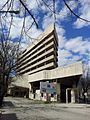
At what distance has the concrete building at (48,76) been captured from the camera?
217 ft

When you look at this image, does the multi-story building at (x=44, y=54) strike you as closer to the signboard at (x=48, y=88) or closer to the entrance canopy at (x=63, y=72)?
the entrance canopy at (x=63, y=72)

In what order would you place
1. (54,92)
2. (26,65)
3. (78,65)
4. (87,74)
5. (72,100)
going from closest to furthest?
1. (78,65)
2. (72,100)
3. (54,92)
4. (87,74)
5. (26,65)

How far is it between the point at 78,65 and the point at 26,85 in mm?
47505

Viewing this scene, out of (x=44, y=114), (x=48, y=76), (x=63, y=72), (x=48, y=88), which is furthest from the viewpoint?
(x=48, y=76)

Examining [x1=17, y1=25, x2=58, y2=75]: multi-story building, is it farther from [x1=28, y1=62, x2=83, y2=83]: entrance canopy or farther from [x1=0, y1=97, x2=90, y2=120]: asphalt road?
[x1=0, y1=97, x2=90, y2=120]: asphalt road

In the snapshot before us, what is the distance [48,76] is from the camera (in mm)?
79688

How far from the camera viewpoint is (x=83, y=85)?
8638 centimetres

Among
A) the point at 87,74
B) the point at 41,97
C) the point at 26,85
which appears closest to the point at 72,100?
the point at 41,97

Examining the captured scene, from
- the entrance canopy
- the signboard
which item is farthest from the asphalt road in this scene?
the signboard

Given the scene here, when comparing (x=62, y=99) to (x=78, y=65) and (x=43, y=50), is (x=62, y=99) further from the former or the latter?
(x=43, y=50)

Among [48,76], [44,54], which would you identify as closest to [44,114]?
[48,76]

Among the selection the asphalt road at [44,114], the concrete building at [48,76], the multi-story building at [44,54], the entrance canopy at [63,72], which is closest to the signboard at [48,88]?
the concrete building at [48,76]

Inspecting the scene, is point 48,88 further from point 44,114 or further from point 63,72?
point 44,114

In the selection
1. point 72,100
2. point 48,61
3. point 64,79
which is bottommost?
point 72,100
